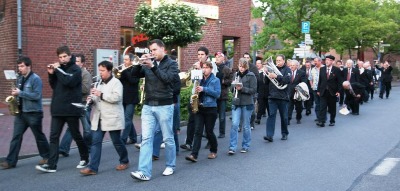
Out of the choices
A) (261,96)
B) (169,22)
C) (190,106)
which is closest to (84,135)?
(190,106)

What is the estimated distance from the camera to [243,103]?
8.45 meters

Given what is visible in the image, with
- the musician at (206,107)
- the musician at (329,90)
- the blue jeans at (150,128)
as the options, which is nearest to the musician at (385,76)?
the musician at (329,90)

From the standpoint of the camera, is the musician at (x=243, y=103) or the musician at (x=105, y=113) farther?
the musician at (x=243, y=103)

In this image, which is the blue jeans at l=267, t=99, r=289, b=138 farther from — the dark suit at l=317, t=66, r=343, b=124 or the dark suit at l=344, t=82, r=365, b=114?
the dark suit at l=344, t=82, r=365, b=114

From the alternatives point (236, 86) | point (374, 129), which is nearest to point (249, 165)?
point (236, 86)

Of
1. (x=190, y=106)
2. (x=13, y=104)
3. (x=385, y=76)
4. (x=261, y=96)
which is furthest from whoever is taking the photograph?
(x=385, y=76)

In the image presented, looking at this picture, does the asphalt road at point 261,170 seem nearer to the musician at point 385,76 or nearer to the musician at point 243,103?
the musician at point 243,103

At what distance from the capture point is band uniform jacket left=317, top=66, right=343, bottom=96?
39.5 ft

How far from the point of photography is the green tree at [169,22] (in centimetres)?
1342

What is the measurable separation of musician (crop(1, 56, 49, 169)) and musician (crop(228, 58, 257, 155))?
3262mm

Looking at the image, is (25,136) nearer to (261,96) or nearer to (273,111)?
(273,111)

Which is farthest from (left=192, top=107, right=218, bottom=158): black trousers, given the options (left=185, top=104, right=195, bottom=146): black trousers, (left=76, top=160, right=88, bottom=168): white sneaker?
(left=76, top=160, right=88, bottom=168): white sneaker

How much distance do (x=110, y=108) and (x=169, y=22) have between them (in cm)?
697

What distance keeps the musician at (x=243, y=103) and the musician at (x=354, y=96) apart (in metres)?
6.56
